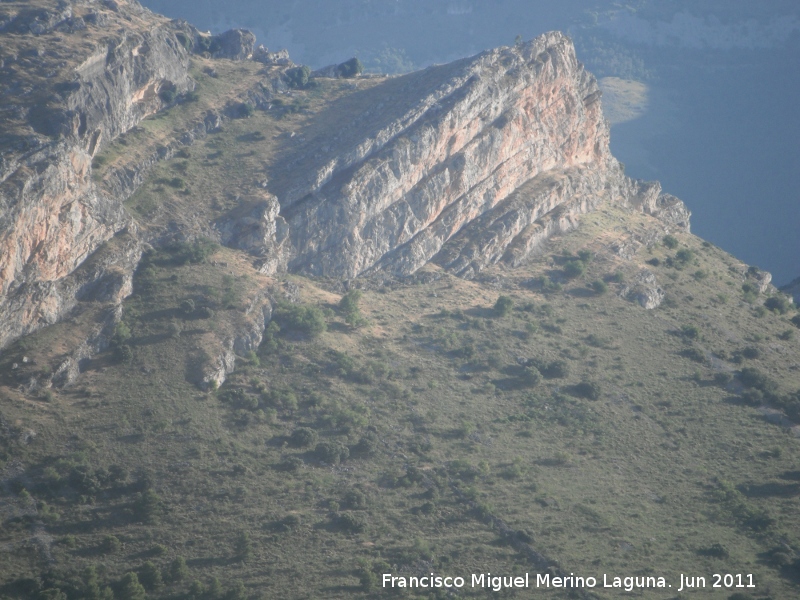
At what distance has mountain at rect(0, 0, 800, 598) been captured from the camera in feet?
206

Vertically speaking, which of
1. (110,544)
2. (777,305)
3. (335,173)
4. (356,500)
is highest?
(335,173)

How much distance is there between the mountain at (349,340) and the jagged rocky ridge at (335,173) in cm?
35

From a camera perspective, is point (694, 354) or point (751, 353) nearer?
point (694, 354)

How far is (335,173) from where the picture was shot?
9838cm

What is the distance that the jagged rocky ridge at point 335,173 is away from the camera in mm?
76000

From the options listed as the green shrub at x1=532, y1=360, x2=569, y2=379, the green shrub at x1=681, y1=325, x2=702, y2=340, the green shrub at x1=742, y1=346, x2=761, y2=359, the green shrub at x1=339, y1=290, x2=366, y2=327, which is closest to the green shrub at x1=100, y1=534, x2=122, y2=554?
the green shrub at x1=339, y1=290, x2=366, y2=327

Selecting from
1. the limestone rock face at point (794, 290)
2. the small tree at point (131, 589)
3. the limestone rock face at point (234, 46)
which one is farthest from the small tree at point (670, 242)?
the small tree at point (131, 589)

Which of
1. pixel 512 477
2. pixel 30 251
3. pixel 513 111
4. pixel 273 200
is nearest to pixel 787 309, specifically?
pixel 513 111

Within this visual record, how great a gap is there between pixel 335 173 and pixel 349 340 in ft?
71.3

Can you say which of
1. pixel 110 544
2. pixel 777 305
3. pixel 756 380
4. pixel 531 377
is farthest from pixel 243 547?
pixel 777 305

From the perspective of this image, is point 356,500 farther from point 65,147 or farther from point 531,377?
point 65,147

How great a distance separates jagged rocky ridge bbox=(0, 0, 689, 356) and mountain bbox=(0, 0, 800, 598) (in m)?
0.35

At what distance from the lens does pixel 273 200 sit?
306ft

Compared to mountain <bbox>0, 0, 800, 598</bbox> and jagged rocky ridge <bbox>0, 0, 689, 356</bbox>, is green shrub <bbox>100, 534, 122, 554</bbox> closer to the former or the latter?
mountain <bbox>0, 0, 800, 598</bbox>
